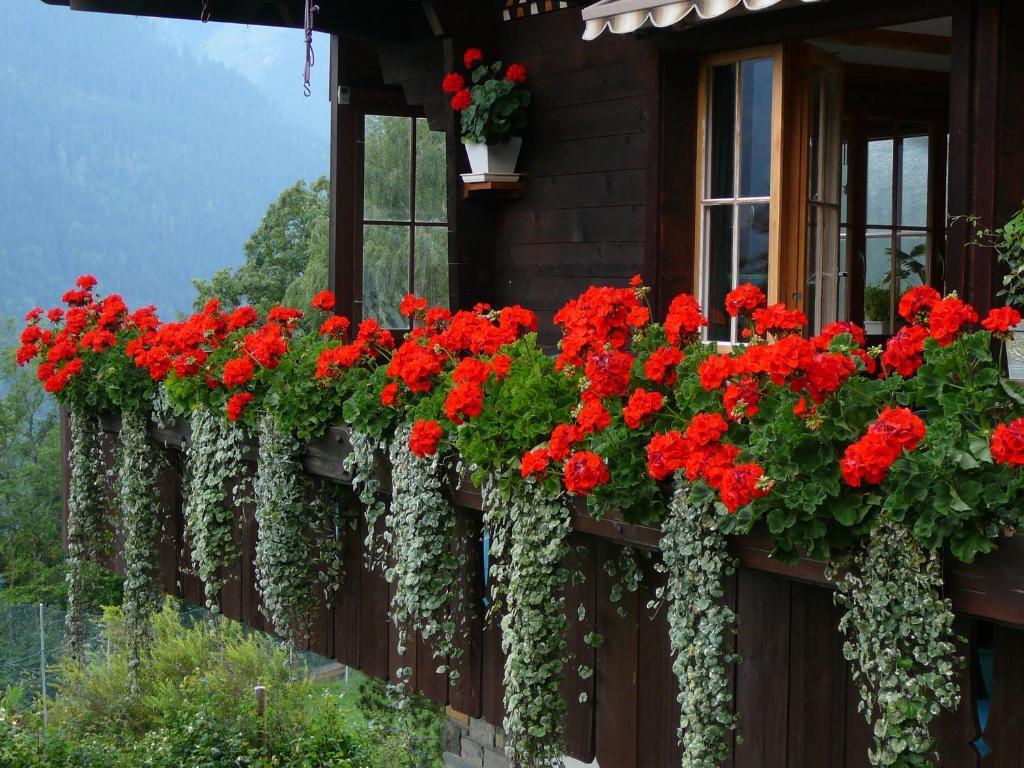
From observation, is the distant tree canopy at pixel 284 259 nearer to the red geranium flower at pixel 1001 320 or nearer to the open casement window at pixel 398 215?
the open casement window at pixel 398 215

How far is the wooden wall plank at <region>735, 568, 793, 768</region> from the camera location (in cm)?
282

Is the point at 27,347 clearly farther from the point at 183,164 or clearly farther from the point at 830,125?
the point at 183,164

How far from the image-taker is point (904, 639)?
2338mm

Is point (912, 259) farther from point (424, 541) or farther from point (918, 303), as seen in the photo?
point (918, 303)

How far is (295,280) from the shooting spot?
32.2 metres

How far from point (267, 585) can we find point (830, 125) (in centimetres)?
268

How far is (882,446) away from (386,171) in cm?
518

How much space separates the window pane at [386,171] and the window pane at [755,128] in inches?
108

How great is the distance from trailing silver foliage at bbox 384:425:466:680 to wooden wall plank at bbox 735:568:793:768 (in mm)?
942

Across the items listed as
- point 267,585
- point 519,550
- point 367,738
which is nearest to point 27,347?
point 267,585

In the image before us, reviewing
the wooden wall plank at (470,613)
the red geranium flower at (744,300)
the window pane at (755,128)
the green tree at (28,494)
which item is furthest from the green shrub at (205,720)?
the green tree at (28,494)

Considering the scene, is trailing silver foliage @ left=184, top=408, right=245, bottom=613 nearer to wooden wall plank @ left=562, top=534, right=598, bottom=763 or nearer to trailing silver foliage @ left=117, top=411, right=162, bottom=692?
trailing silver foliage @ left=117, top=411, right=162, bottom=692

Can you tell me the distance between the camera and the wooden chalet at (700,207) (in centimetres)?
281

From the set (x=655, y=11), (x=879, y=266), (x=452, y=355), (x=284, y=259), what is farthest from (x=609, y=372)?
(x=284, y=259)
